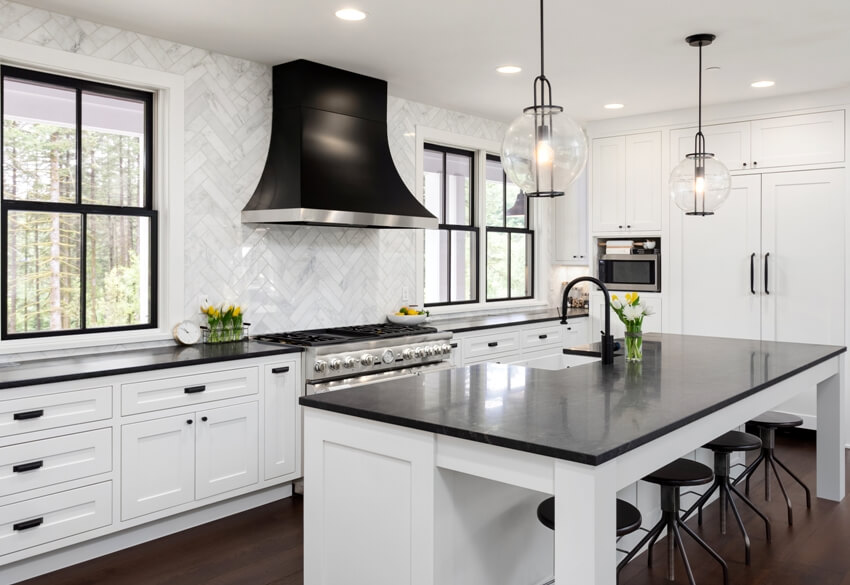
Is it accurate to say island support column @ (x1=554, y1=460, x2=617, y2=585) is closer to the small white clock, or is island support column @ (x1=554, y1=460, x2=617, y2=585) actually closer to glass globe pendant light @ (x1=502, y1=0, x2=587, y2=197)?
glass globe pendant light @ (x1=502, y1=0, x2=587, y2=197)

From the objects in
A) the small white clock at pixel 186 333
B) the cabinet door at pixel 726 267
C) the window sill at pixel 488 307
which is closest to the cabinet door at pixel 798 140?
the cabinet door at pixel 726 267

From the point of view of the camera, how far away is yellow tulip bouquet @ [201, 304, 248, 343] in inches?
166

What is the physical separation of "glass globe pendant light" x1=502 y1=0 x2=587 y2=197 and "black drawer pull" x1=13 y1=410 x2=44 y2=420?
224 cm

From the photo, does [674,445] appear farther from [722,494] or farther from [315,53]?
[315,53]

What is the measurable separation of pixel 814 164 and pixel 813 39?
1.54 m

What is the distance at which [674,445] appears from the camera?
Result: 2.19 m

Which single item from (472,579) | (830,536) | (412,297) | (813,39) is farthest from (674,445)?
(412,297)

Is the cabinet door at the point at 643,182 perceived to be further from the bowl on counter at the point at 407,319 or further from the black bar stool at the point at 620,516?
the black bar stool at the point at 620,516

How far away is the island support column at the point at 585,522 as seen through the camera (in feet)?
5.83

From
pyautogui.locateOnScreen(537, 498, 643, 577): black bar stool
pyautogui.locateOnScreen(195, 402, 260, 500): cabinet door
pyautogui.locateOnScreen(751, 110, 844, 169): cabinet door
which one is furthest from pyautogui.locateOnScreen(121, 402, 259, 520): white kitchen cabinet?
pyautogui.locateOnScreen(751, 110, 844, 169): cabinet door

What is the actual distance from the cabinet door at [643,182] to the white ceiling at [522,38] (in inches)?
35.2

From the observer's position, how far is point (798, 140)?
5.50 meters

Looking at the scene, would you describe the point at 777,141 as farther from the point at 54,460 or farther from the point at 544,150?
the point at 54,460

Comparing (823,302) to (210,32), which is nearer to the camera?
(210,32)
